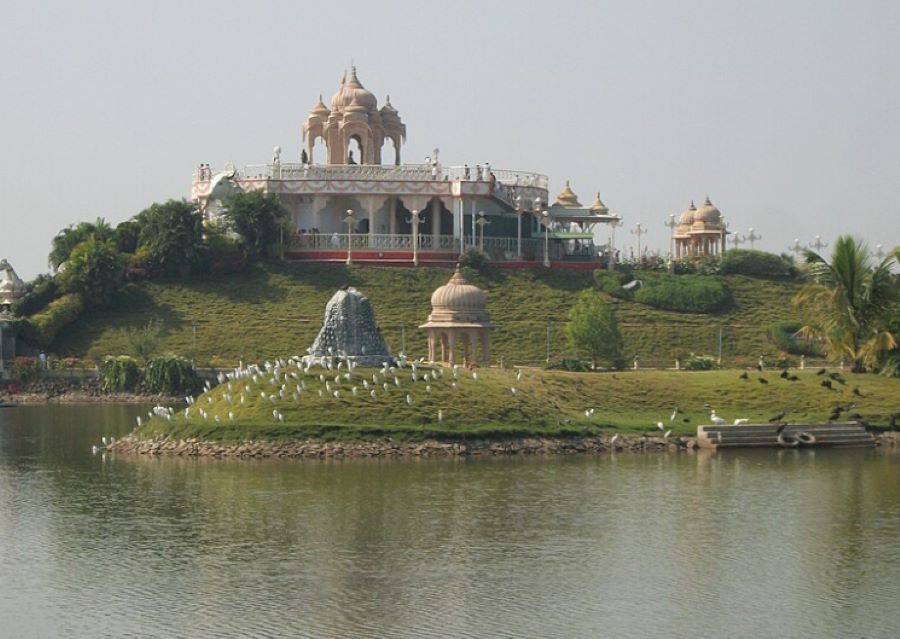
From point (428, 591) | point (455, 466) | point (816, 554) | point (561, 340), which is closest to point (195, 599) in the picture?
point (428, 591)

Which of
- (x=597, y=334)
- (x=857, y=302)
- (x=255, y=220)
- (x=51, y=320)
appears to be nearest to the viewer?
(x=857, y=302)

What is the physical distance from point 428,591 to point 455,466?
18.0 m

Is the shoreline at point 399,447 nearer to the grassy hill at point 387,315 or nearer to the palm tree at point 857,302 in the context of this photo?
the palm tree at point 857,302

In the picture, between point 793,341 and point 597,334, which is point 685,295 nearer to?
point 793,341

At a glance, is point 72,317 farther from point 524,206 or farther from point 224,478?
point 224,478

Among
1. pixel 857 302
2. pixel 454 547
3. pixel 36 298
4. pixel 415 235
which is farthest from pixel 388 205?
pixel 454 547

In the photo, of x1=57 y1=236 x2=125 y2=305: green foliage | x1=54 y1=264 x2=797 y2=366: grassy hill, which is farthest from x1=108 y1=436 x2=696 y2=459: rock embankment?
x1=57 y1=236 x2=125 y2=305: green foliage

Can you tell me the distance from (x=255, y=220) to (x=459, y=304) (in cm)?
3102

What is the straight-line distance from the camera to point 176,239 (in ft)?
326

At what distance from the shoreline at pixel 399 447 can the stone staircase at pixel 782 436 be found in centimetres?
82

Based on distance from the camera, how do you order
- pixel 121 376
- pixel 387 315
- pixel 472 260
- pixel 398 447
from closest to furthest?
1. pixel 398 447
2. pixel 121 376
3. pixel 387 315
4. pixel 472 260

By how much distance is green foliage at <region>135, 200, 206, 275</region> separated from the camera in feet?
326

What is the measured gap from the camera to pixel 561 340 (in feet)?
295

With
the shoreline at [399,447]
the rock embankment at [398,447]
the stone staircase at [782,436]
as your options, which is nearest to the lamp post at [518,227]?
the stone staircase at [782,436]
